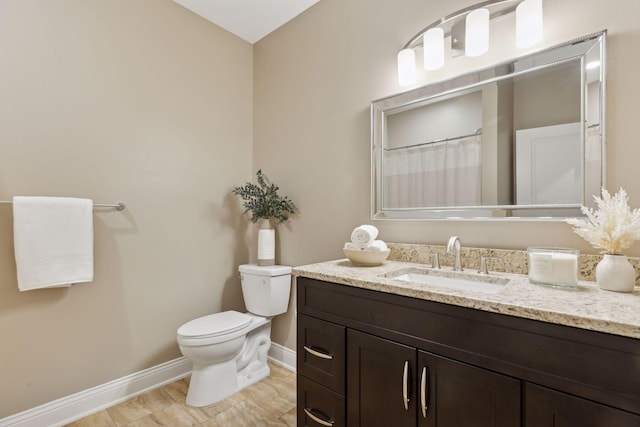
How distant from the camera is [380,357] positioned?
1.09 meters

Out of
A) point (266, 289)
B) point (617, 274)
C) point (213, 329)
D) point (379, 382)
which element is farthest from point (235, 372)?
point (617, 274)

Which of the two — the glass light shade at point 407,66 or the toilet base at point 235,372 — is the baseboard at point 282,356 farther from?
the glass light shade at point 407,66

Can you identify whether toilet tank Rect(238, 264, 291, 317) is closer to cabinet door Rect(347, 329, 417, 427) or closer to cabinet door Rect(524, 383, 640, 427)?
cabinet door Rect(347, 329, 417, 427)

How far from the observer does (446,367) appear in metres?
0.94

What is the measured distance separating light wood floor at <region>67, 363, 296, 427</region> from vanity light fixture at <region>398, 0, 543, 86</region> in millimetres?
1962

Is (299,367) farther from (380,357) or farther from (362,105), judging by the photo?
(362,105)

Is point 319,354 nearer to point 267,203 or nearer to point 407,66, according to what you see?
point 267,203

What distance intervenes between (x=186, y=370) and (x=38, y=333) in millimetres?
911

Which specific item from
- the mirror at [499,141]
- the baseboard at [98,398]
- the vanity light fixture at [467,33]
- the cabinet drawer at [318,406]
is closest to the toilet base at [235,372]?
the baseboard at [98,398]

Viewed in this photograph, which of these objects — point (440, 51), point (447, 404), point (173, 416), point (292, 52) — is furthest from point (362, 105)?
point (173, 416)

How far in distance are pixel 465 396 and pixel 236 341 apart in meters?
1.37

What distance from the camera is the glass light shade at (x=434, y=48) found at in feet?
4.85

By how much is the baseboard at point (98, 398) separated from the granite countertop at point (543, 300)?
1535 millimetres

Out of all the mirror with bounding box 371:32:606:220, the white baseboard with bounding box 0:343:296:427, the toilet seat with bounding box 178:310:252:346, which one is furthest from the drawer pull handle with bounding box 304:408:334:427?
the mirror with bounding box 371:32:606:220
